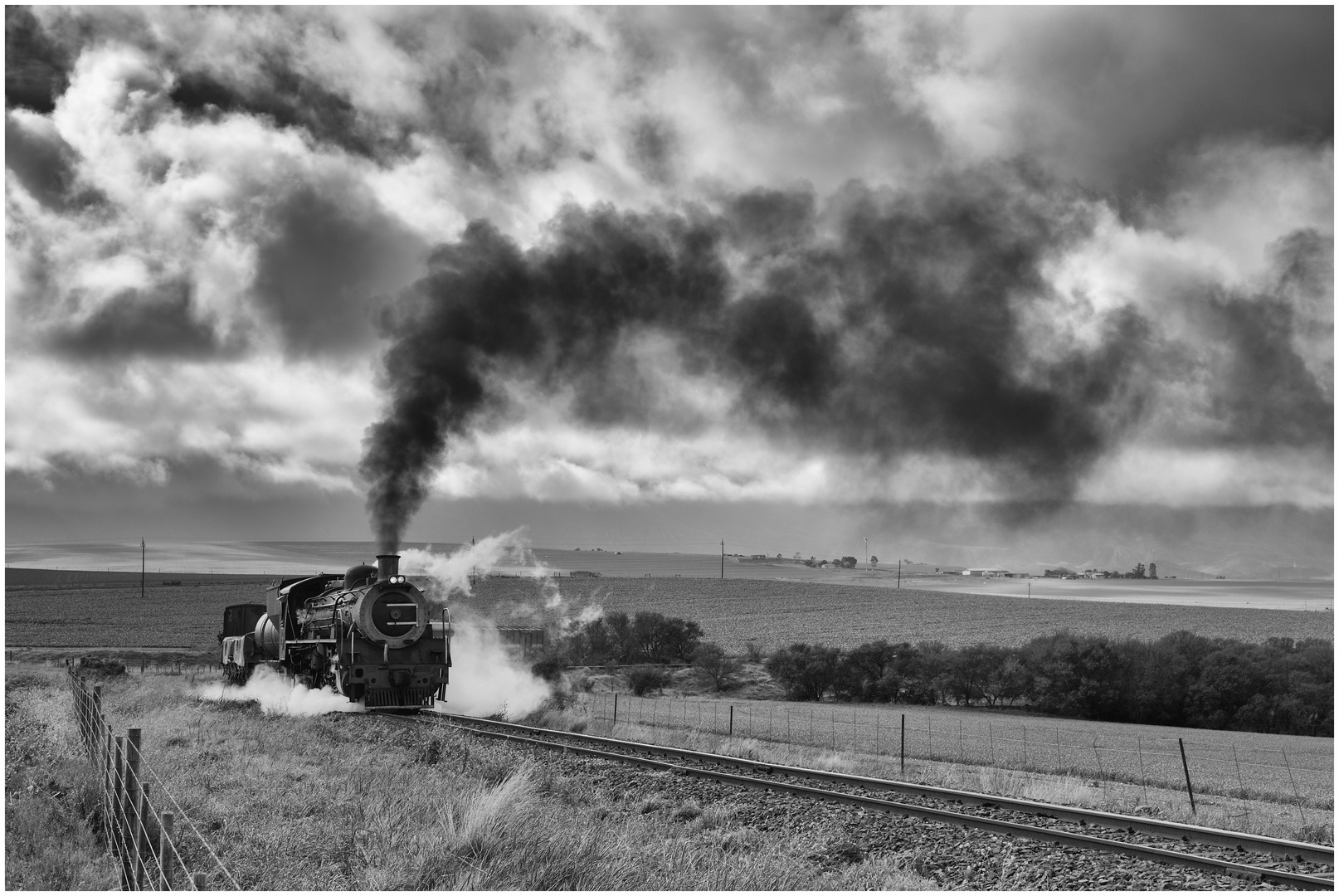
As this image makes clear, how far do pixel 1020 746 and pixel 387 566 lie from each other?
20.7 m

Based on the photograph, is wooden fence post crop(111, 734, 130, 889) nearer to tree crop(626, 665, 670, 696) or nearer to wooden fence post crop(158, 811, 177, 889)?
wooden fence post crop(158, 811, 177, 889)

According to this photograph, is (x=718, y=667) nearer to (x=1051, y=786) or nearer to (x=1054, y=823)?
(x=1051, y=786)

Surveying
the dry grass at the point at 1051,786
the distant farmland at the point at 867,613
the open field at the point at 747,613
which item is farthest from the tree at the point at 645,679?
the dry grass at the point at 1051,786

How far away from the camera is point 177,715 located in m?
23.2

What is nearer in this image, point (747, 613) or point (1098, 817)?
point (1098, 817)

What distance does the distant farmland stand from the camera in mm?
76500

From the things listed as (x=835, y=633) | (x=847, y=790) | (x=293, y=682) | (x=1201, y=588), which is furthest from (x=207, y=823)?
(x=1201, y=588)

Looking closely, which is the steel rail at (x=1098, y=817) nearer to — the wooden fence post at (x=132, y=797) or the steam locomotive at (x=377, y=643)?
the steam locomotive at (x=377, y=643)

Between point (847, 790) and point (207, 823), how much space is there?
30.8ft

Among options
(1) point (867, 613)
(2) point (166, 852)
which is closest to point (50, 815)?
(2) point (166, 852)

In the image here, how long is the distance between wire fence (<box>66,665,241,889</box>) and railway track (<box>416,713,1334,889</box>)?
342 inches

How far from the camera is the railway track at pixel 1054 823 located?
11383mm

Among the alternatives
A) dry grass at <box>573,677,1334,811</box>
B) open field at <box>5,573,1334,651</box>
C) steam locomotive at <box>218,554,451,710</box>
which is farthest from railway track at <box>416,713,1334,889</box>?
open field at <box>5,573,1334,651</box>

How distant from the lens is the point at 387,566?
83.6 ft
